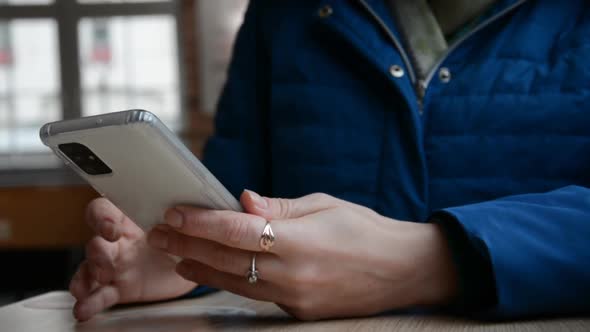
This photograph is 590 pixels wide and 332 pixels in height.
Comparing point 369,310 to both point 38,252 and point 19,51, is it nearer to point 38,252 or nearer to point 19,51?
point 38,252

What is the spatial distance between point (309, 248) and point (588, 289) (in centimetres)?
25

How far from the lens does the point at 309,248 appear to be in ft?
2.01

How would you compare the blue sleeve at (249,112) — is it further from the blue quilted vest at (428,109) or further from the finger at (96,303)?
the finger at (96,303)

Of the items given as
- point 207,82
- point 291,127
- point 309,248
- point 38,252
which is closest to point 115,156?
point 309,248

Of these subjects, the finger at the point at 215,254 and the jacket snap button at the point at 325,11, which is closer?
the finger at the point at 215,254

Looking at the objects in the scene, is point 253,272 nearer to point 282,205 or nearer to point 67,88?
point 282,205

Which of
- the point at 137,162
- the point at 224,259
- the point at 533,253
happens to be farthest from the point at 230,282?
the point at 533,253

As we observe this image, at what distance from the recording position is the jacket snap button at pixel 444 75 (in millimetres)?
930

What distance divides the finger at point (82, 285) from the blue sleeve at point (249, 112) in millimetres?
319

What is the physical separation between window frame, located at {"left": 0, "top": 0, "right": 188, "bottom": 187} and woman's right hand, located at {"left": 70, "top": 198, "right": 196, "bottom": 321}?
422 centimetres

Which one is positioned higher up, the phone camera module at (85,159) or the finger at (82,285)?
the phone camera module at (85,159)

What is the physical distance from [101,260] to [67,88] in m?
4.57

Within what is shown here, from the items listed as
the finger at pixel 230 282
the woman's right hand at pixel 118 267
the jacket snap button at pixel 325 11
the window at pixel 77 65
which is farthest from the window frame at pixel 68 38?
the finger at pixel 230 282

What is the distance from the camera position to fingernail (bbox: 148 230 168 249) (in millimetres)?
640
